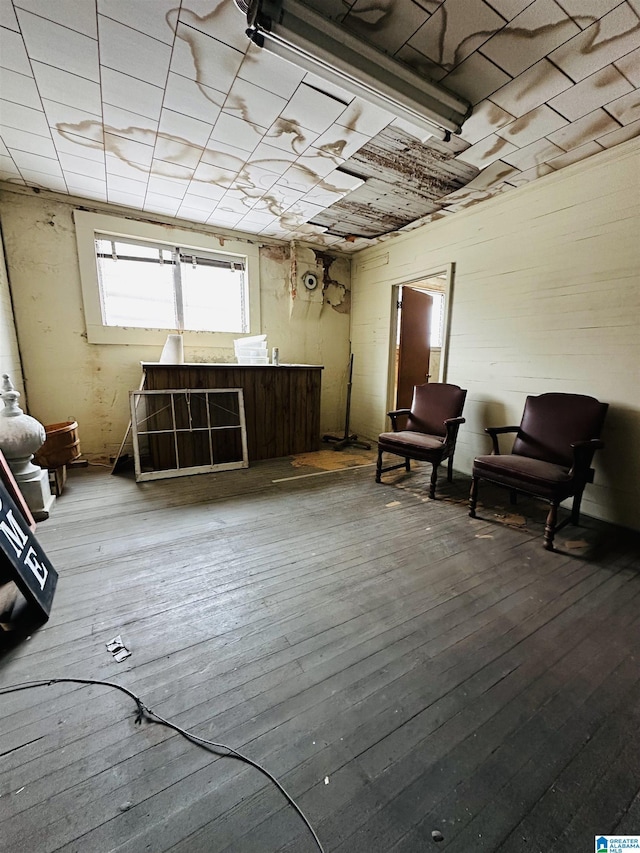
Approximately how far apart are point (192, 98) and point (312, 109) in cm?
70

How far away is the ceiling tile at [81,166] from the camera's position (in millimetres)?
Result: 2615

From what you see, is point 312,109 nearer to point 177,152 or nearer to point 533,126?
point 177,152

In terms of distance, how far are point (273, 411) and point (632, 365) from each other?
318 cm

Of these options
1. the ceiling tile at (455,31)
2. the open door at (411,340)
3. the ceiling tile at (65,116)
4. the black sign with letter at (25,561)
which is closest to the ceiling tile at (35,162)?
the ceiling tile at (65,116)

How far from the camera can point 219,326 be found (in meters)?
4.22

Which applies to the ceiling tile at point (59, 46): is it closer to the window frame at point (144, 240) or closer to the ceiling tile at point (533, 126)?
the window frame at point (144, 240)

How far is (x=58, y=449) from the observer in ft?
9.34

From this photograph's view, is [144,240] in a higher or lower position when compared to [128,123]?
lower

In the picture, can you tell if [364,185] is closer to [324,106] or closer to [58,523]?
[324,106]

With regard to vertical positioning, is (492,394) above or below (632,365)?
below

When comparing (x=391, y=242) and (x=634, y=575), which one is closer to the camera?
(x=634, y=575)

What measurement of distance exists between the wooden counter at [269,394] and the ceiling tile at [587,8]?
9.93ft

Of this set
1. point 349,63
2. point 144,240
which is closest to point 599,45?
point 349,63

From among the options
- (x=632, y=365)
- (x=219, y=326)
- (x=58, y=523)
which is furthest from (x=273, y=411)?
(x=632, y=365)
